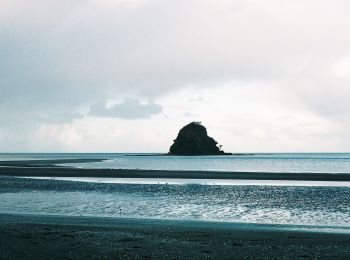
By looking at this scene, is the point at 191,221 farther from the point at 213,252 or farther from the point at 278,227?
the point at 213,252

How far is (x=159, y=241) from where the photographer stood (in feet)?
54.5

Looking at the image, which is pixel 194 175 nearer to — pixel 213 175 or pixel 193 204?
pixel 213 175

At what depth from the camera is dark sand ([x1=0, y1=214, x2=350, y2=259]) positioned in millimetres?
14203

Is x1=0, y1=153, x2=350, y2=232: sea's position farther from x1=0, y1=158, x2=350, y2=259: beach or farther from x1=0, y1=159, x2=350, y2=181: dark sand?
x1=0, y1=159, x2=350, y2=181: dark sand

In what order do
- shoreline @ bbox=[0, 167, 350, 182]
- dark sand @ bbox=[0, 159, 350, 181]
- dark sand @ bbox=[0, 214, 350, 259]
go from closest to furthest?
dark sand @ bbox=[0, 214, 350, 259] < shoreline @ bbox=[0, 167, 350, 182] < dark sand @ bbox=[0, 159, 350, 181]

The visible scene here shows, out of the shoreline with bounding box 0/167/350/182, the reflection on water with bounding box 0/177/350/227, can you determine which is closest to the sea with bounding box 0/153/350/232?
the reflection on water with bounding box 0/177/350/227

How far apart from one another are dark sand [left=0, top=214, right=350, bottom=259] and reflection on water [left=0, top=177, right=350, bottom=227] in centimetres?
339

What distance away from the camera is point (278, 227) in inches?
821

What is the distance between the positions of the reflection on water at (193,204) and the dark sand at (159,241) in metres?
3.39

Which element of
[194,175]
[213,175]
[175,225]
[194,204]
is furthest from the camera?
[194,175]

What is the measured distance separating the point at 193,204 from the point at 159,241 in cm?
1353

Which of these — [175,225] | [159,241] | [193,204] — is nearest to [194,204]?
[193,204]

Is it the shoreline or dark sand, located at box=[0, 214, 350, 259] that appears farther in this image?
the shoreline

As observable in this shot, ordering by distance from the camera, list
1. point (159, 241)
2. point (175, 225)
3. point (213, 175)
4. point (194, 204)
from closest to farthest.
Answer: point (159, 241) < point (175, 225) < point (194, 204) < point (213, 175)
